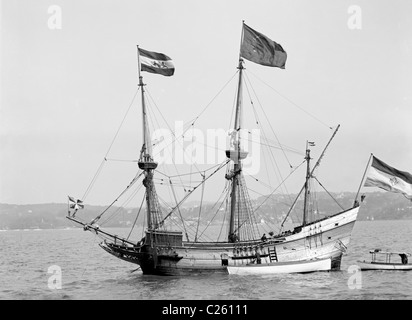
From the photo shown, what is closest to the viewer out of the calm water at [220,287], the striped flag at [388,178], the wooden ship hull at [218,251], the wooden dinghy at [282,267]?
the calm water at [220,287]

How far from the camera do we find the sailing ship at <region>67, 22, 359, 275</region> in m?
48.0

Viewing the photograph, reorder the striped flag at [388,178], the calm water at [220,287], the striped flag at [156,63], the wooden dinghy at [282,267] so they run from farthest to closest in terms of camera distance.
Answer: the wooden dinghy at [282,267] < the striped flag at [156,63] < the striped flag at [388,178] < the calm water at [220,287]

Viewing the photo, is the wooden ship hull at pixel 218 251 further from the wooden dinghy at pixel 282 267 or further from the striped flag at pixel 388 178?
the striped flag at pixel 388 178

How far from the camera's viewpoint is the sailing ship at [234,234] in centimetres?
4803

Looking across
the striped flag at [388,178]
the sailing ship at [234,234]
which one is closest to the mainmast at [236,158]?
the sailing ship at [234,234]

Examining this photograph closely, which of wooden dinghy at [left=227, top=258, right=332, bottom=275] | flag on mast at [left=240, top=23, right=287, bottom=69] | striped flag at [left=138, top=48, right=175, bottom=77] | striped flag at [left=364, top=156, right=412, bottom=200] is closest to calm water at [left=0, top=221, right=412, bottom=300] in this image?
wooden dinghy at [left=227, top=258, right=332, bottom=275]

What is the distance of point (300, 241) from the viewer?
168 ft

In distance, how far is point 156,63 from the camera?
47938mm

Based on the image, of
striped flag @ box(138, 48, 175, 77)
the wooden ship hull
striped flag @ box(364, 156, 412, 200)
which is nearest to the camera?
striped flag @ box(364, 156, 412, 200)

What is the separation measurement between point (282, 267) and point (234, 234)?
5914mm

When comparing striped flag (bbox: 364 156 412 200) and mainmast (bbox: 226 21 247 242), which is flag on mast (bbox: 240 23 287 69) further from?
striped flag (bbox: 364 156 412 200)
